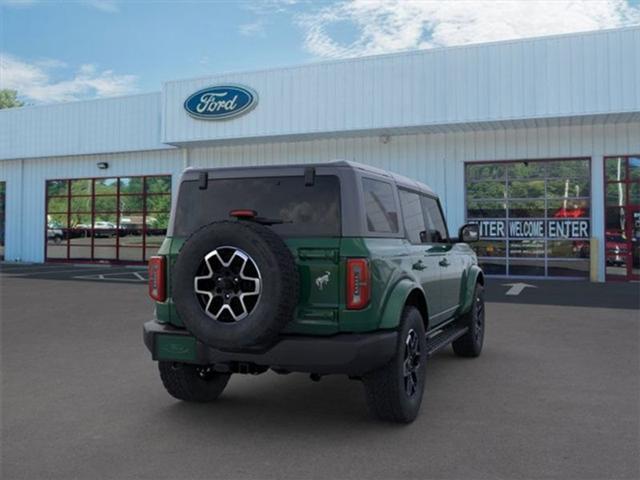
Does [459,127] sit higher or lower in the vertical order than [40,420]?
higher

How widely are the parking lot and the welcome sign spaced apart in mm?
9776

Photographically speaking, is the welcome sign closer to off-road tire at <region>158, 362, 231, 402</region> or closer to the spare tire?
off-road tire at <region>158, 362, 231, 402</region>

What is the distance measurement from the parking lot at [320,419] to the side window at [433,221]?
1.38m

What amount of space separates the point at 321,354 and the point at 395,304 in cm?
70

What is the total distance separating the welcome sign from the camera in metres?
17.4

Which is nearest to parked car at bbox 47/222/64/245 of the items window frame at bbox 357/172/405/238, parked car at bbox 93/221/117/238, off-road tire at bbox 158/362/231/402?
parked car at bbox 93/221/117/238

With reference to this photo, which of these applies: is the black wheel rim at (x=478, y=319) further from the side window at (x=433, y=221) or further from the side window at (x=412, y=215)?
the side window at (x=412, y=215)

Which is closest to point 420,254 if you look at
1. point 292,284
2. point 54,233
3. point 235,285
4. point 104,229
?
point 292,284

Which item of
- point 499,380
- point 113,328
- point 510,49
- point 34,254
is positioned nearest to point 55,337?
point 113,328

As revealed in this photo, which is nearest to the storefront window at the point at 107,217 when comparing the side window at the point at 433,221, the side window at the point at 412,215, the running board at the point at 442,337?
the side window at the point at 433,221

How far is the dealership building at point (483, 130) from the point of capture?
627 inches

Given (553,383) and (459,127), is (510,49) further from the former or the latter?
(553,383)

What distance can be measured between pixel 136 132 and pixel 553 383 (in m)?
20.3

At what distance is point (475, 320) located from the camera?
7.01 m
